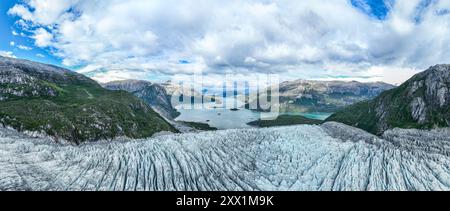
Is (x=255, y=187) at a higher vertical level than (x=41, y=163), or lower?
lower
